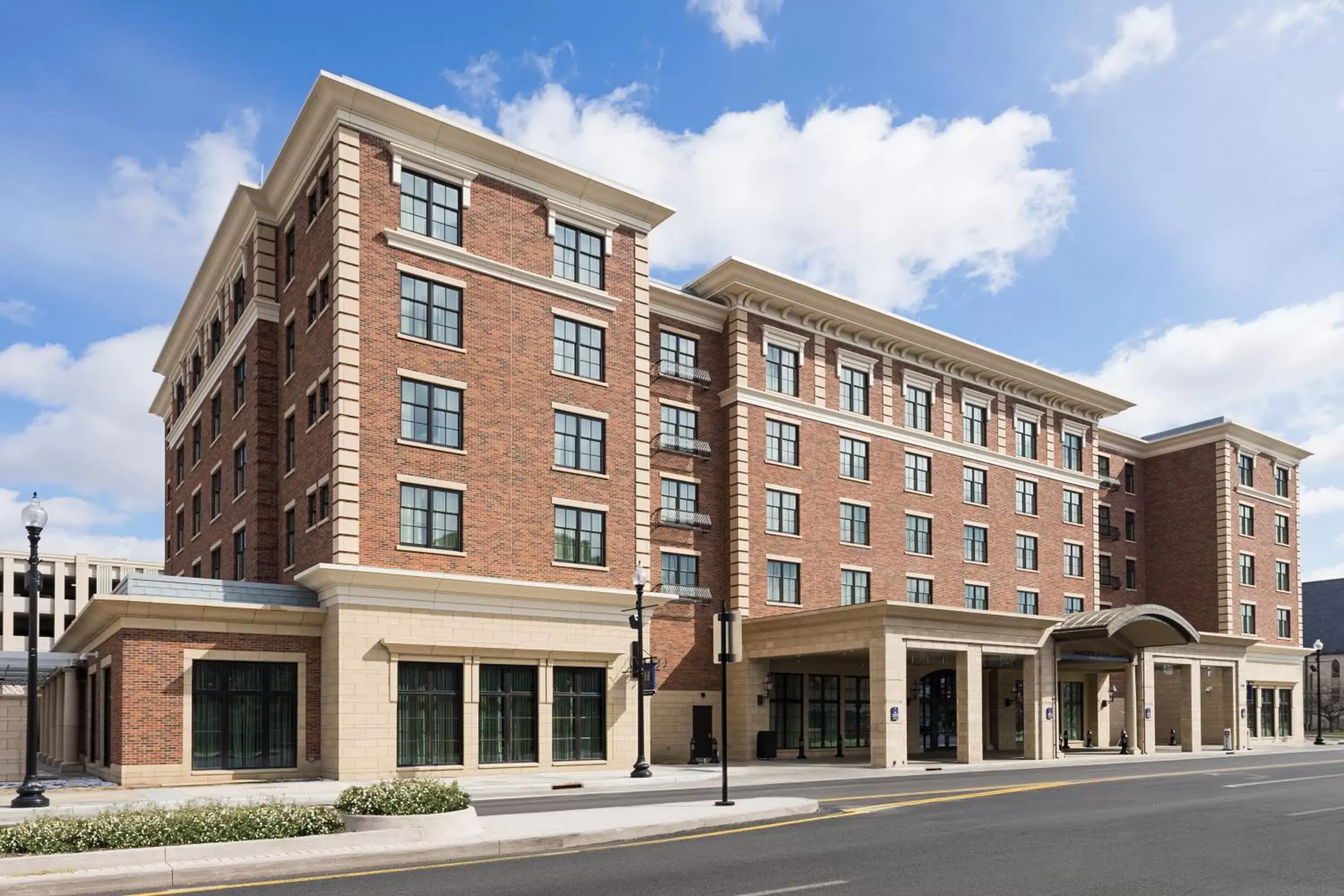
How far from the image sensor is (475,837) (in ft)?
53.1

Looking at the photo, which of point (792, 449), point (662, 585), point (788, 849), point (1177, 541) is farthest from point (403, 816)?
point (1177, 541)

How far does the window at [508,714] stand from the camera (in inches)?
1316

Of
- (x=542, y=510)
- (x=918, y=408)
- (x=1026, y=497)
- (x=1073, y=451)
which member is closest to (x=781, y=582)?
(x=918, y=408)

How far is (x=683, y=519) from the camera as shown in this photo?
43312 mm

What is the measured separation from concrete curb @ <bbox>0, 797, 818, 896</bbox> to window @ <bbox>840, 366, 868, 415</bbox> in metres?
30.8

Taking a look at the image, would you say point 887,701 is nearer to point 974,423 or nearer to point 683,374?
point 683,374

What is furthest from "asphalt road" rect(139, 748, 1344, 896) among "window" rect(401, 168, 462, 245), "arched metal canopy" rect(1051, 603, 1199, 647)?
"arched metal canopy" rect(1051, 603, 1199, 647)

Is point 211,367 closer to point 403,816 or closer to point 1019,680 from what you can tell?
point 403,816

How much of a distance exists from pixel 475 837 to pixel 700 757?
2641cm

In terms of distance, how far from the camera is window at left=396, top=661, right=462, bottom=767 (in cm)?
3183

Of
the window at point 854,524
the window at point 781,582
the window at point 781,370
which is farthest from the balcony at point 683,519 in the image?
the window at point 854,524

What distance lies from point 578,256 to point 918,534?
21505 millimetres

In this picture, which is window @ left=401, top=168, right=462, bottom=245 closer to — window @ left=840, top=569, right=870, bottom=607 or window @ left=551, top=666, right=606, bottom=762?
window @ left=551, top=666, right=606, bottom=762

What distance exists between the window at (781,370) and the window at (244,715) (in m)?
21.9
